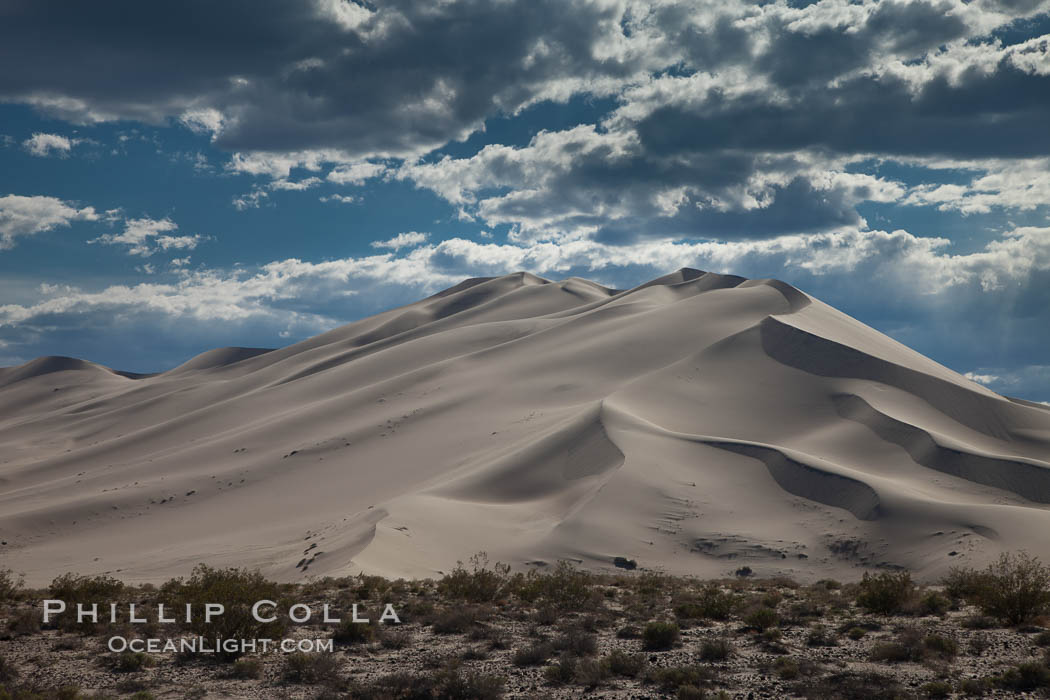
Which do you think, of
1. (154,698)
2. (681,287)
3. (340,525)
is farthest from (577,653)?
(681,287)

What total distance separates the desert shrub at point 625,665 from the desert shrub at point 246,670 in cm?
517

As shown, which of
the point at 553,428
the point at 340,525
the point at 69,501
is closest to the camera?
the point at 340,525

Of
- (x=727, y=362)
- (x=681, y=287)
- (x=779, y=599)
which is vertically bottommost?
(x=779, y=599)

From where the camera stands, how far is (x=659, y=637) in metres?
13.0

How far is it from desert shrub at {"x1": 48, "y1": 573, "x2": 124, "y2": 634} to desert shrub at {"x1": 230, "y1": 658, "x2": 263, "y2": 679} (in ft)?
→ 13.9

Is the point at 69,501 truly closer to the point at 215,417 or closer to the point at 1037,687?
the point at 215,417

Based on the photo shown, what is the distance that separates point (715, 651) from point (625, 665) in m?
1.72

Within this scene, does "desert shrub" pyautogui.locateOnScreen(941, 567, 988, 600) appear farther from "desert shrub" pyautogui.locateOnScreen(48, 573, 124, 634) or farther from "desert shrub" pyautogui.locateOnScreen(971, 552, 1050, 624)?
"desert shrub" pyautogui.locateOnScreen(48, 573, 124, 634)

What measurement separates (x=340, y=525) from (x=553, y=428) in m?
11.8

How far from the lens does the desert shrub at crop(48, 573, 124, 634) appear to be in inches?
580

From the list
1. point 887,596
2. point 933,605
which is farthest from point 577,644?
point 933,605

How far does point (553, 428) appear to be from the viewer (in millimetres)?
38375

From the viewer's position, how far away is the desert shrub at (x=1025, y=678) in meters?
10.6

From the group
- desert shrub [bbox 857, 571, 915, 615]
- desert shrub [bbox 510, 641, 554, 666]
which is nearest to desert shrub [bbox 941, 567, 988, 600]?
desert shrub [bbox 857, 571, 915, 615]
